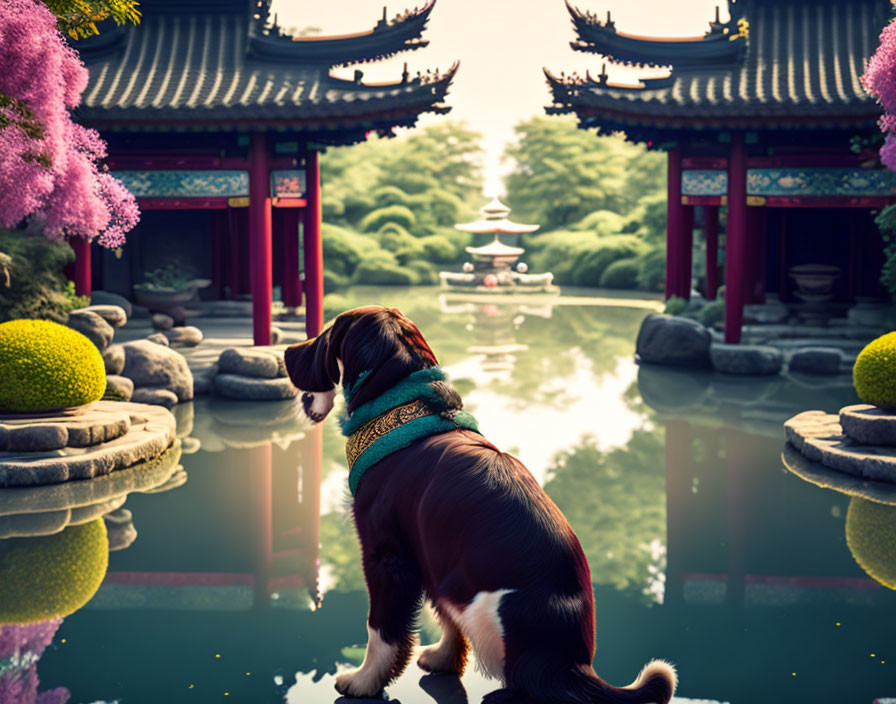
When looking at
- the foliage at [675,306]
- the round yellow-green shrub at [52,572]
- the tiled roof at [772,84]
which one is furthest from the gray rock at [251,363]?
the foliage at [675,306]

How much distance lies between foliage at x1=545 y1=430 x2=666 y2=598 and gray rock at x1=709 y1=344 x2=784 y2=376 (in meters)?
4.97

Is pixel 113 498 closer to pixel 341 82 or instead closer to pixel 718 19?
pixel 341 82

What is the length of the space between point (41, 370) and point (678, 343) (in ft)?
34.5

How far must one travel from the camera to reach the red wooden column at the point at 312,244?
16875mm

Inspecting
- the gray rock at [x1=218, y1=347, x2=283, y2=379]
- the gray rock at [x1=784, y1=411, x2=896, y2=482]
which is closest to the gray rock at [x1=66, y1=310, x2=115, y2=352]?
the gray rock at [x1=218, y1=347, x2=283, y2=379]

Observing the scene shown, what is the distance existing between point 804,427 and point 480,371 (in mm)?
6476

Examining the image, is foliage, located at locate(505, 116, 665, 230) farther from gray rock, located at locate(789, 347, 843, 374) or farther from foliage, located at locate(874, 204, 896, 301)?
gray rock, located at locate(789, 347, 843, 374)

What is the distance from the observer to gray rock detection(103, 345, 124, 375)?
13.1 meters

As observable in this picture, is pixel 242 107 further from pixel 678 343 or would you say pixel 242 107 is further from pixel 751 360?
pixel 751 360

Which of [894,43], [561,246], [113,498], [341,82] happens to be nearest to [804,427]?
[894,43]

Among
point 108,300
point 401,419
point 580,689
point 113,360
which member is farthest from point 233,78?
point 580,689

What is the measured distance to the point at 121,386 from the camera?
1277 cm

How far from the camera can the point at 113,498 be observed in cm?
905

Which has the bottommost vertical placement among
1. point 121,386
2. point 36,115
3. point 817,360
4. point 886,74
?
point 817,360
